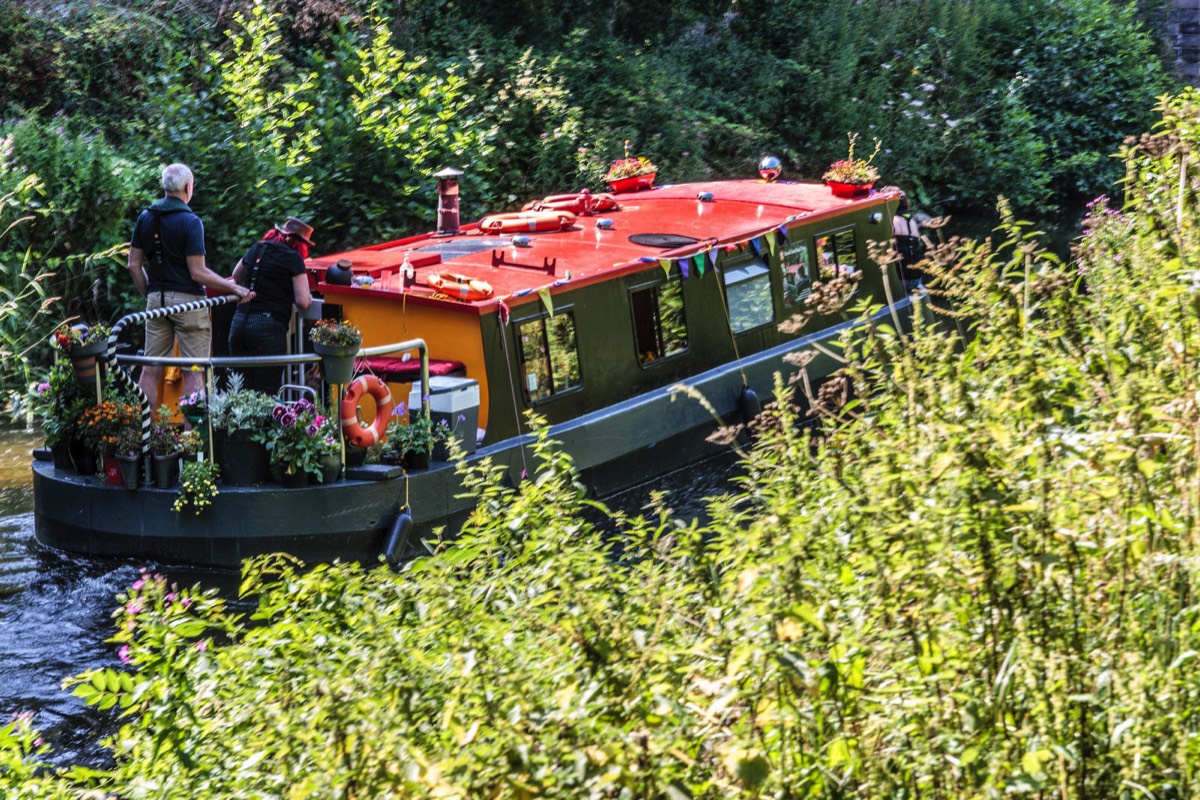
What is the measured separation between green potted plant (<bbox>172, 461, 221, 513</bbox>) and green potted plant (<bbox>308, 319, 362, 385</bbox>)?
87cm

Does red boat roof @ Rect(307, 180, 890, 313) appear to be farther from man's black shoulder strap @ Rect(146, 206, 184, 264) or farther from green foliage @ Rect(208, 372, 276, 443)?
green foliage @ Rect(208, 372, 276, 443)

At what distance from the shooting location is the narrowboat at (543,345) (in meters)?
8.52

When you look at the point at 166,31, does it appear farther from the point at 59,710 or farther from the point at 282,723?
the point at 282,723

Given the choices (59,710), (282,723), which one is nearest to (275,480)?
(59,710)

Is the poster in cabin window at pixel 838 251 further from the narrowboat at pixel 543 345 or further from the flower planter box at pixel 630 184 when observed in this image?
the flower planter box at pixel 630 184

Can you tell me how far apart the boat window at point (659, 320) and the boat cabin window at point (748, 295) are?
586mm

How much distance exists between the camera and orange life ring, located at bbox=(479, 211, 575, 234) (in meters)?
11.2

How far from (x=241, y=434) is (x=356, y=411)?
0.68 meters

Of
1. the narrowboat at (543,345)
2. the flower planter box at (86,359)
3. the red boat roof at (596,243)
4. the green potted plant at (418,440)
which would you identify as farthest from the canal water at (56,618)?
the red boat roof at (596,243)

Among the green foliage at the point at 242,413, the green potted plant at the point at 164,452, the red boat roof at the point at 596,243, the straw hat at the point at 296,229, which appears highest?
the straw hat at the point at 296,229

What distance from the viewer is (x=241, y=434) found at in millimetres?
8406

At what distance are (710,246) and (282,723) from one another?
25.1ft

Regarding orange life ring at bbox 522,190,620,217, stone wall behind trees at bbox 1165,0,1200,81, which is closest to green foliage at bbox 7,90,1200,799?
orange life ring at bbox 522,190,620,217

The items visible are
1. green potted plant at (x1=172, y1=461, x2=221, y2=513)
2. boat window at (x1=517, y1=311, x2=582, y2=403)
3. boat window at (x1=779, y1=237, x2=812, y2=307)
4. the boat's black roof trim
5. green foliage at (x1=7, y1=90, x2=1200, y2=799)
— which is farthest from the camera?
boat window at (x1=779, y1=237, x2=812, y2=307)
